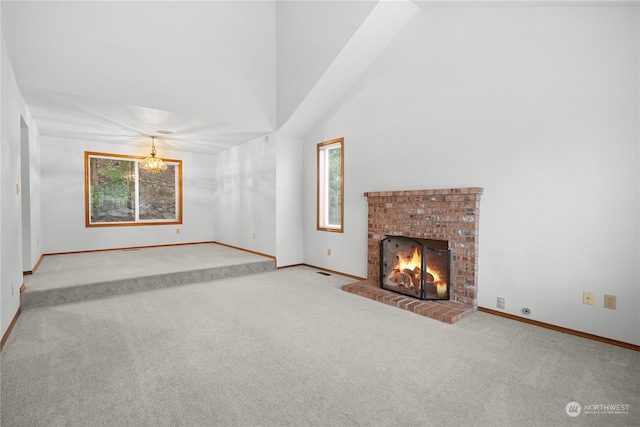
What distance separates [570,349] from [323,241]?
355 cm

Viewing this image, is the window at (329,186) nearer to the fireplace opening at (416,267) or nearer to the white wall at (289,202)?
the white wall at (289,202)

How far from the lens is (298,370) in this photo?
223cm

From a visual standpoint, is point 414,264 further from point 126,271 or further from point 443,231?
point 126,271

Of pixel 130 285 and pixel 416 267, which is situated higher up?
pixel 416 267

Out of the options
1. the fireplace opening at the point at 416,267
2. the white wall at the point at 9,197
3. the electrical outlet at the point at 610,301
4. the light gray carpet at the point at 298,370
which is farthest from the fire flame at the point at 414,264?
the white wall at the point at 9,197

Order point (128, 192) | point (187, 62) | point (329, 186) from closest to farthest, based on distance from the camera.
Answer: point (187, 62) → point (329, 186) → point (128, 192)

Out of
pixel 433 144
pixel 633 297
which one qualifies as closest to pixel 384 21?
pixel 433 144

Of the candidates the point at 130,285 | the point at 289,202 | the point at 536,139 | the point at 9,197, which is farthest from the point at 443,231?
the point at 9,197

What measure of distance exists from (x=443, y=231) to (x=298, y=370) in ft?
7.66

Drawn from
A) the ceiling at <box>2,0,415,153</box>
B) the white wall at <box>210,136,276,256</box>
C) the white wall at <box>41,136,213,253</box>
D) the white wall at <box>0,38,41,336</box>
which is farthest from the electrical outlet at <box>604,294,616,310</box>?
the white wall at <box>41,136,213,253</box>

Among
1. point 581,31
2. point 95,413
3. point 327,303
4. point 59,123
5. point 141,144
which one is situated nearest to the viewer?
point 95,413

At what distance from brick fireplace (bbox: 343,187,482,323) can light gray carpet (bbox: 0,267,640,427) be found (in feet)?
0.73

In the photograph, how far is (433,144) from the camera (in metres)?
3.84

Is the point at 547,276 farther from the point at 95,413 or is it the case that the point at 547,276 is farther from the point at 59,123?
the point at 59,123
